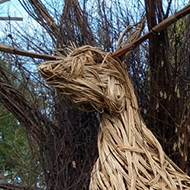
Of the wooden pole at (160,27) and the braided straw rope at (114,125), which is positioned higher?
the wooden pole at (160,27)

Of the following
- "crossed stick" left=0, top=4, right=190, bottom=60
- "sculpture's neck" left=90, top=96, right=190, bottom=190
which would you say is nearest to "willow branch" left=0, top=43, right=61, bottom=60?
"crossed stick" left=0, top=4, right=190, bottom=60

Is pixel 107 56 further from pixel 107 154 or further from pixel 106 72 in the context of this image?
pixel 107 154

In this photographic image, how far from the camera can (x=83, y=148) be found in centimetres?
71

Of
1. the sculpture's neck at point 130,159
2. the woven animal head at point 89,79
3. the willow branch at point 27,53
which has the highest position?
the willow branch at point 27,53

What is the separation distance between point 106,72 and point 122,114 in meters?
0.07

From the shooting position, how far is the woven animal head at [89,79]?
0.58 metres

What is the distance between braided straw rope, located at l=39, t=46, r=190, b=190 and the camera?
0.55 meters

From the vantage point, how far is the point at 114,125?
23.8 inches

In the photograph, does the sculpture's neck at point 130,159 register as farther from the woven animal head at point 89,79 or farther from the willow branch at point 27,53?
the willow branch at point 27,53

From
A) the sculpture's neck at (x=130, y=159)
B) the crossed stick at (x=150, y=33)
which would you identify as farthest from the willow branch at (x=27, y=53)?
the sculpture's neck at (x=130, y=159)

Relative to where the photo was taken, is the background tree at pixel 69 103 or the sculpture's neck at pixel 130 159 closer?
the sculpture's neck at pixel 130 159

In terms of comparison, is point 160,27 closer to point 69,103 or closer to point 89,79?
point 89,79

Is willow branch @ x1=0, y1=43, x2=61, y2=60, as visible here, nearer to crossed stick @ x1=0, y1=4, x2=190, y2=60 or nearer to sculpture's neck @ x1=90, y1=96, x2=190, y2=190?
crossed stick @ x1=0, y1=4, x2=190, y2=60

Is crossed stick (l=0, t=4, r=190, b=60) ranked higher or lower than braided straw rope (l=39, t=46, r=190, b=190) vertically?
higher
